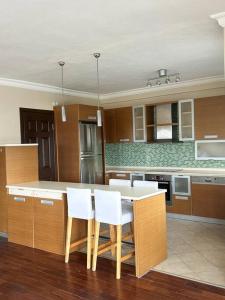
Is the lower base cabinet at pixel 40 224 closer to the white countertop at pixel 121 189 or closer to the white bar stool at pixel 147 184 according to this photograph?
the white countertop at pixel 121 189

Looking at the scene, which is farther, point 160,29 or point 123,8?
point 160,29

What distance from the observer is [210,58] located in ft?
14.3

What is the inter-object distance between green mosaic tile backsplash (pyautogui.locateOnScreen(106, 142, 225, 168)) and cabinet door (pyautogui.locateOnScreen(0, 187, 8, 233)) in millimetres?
3117

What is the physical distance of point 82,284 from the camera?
125 inches

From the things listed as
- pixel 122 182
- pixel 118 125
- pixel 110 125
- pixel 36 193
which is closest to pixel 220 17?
pixel 122 182

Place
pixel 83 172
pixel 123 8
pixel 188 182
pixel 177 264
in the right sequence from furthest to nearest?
pixel 83 172
pixel 188 182
pixel 177 264
pixel 123 8

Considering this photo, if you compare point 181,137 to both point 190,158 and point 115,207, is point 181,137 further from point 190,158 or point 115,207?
point 115,207

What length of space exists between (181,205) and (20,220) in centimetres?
286

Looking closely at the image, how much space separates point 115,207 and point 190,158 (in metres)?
3.22

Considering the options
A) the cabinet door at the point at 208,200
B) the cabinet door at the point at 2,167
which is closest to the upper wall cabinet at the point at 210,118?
the cabinet door at the point at 208,200

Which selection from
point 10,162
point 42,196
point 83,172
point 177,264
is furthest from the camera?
point 83,172

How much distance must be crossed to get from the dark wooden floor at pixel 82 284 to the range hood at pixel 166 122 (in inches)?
122

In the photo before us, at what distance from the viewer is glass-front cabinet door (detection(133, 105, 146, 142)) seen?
249 inches

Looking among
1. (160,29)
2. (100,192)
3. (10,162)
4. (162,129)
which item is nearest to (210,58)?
(160,29)
